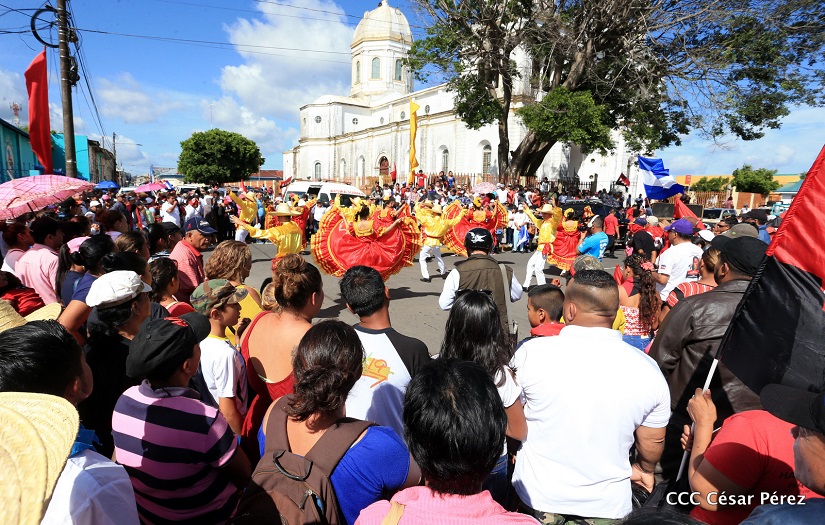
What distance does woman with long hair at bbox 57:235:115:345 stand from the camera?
328 cm

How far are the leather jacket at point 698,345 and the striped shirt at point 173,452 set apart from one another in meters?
2.71

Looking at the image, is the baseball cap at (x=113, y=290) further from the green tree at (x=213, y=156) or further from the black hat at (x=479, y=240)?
the green tree at (x=213, y=156)

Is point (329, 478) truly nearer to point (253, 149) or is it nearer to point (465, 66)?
point (465, 66)

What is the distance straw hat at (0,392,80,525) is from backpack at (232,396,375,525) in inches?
24.6

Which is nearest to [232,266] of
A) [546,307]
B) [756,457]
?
[546,307]

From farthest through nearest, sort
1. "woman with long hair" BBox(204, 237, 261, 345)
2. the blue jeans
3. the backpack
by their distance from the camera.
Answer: "woman with long hair" BBox(204, 237, 261, 345) < the blue jeans < the backpack

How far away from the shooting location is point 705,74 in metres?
18.8

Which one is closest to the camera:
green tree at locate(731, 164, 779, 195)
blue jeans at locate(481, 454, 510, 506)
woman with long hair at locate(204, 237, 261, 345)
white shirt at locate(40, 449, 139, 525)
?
white shirt at locate(40, 449, 139, 525)

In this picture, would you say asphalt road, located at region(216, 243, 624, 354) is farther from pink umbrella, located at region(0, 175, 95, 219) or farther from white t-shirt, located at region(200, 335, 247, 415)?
white t-shirt, located at region(200, 335, 247, 415)

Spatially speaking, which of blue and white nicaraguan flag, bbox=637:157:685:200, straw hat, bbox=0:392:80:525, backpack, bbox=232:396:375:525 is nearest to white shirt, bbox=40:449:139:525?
straw hat, bbox=0:392:80:525

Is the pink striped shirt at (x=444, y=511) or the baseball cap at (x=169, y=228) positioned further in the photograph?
the baseball cap at (x=169, y=228)

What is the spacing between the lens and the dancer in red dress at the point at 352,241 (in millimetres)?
7559

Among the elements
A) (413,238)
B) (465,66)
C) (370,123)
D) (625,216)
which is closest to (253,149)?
(370,123)

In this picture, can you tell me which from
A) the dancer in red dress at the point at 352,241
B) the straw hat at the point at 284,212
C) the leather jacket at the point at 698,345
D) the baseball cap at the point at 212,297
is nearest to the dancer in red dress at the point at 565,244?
the dancer in red dress at the point at 352,241
